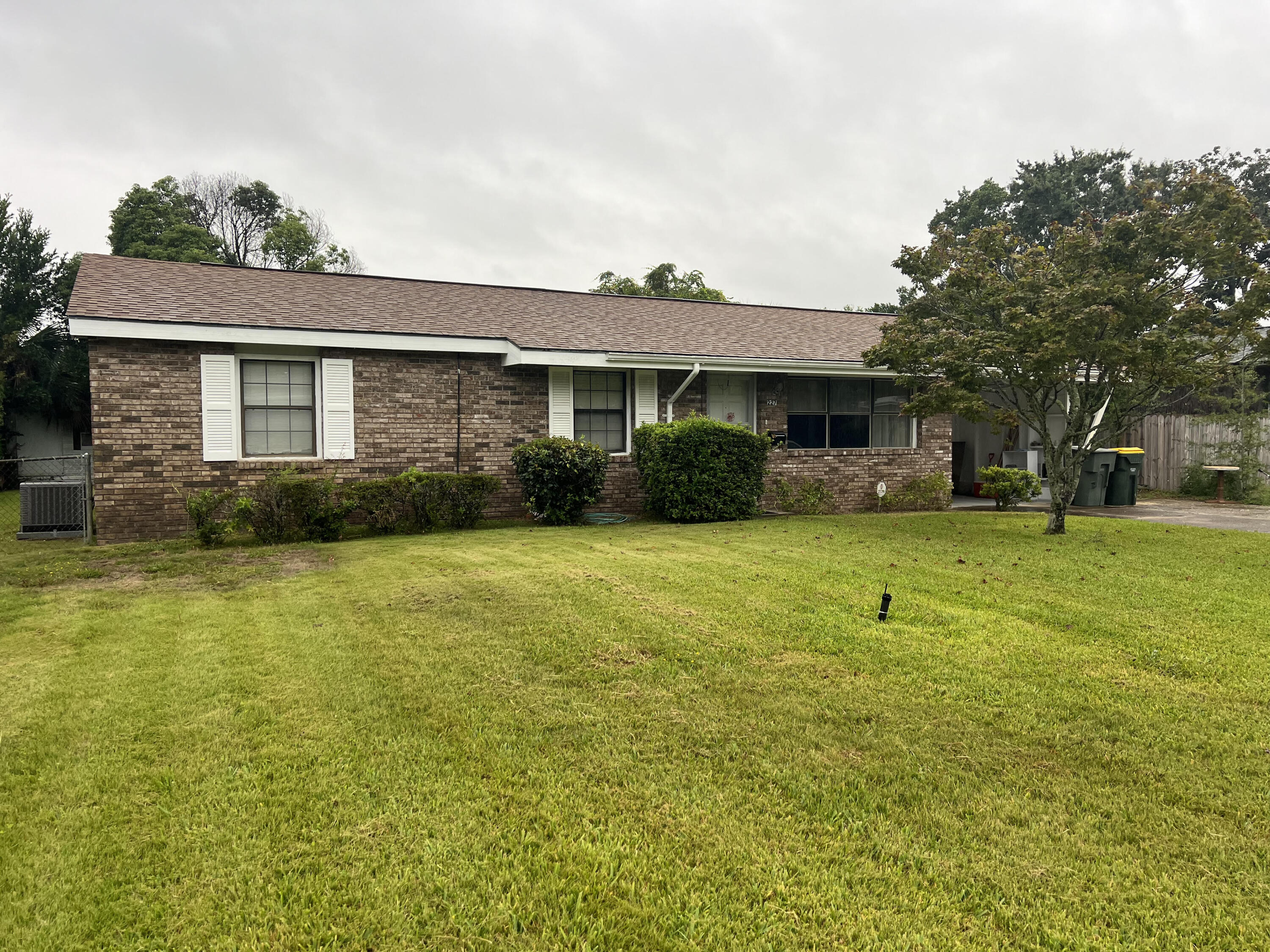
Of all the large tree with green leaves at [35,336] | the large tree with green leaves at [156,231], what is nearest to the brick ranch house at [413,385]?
the large tree with green leaves at [35,336]

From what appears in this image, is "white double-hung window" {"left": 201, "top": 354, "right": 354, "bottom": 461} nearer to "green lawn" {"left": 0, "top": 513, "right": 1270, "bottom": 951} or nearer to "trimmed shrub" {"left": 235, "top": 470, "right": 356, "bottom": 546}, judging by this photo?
"trimmed shrub" {"left": 235, "top": 470, "right": 356, "bottom": 546}

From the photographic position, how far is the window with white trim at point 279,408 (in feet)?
34.0

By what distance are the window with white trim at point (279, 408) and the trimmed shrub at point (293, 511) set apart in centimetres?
128

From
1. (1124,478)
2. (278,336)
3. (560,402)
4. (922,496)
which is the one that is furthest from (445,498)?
(1124,478)

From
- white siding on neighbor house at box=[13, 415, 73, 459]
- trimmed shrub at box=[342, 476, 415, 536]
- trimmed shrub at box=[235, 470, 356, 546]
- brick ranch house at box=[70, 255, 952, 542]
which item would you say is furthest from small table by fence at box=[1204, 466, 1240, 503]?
white siding on neighbor house at box=[13, 415, 73, 459]

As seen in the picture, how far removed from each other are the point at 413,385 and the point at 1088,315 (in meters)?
9.75

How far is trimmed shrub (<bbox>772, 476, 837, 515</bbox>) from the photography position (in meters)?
13.2

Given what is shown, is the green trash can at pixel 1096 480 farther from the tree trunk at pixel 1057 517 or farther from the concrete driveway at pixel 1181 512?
the tree trunk at pixel 1057 517

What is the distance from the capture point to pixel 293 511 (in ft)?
29.9

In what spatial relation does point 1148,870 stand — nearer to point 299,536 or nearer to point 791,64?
point 299,536

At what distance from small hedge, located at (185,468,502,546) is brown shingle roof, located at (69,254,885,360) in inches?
100

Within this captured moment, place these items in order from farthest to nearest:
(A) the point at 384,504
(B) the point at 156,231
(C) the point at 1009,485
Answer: (B) the point at 156,231, (C) the point at 1009,485, (A) the point at 384,504

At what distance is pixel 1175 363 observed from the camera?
9.00 metres

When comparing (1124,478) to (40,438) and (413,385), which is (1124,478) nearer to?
(413,385)
